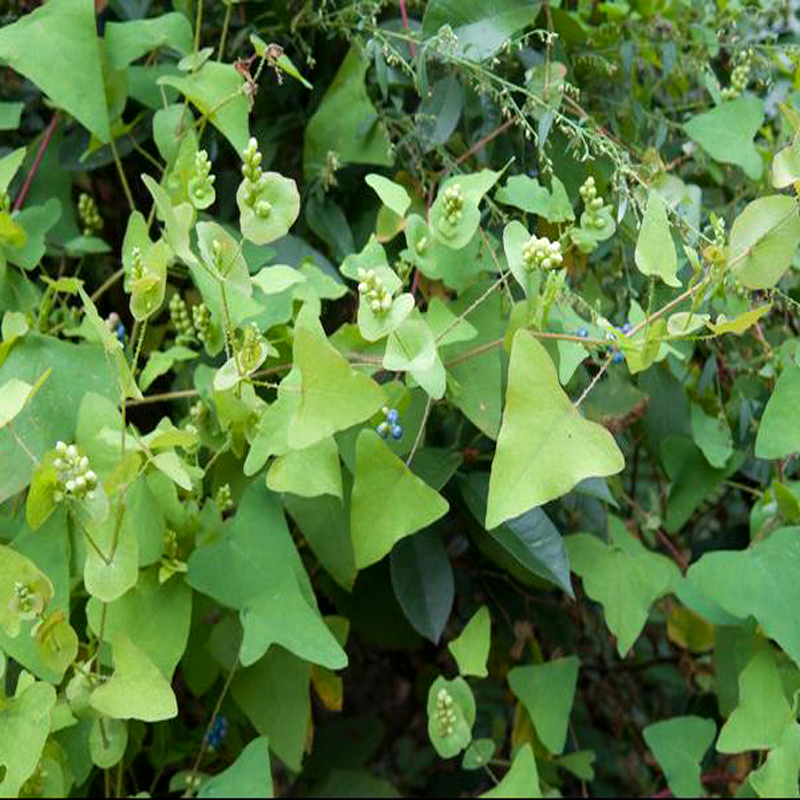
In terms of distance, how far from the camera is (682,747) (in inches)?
36.3

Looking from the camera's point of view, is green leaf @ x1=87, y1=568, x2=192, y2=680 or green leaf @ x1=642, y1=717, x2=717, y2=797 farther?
green leaf @ x1=642, y1=717, x2=717, y2=797

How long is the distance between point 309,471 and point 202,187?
0.66 ft

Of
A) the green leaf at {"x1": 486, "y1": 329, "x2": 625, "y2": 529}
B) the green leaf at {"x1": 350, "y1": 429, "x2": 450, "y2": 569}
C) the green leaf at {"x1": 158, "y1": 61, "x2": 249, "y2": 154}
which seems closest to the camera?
the green leaf at {"x1": 486, "y1": 329, "x2": 625, "y2": 529}

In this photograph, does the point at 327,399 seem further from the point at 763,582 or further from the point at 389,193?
the point at 763,582

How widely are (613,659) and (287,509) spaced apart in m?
0.65

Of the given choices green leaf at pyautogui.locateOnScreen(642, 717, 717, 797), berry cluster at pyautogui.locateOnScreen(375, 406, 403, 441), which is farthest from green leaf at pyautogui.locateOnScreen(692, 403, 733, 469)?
berry cluster at pyautogui.locateOnScreen(375, 406, 403, 441)

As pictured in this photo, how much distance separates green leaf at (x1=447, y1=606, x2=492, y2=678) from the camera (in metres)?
0.84

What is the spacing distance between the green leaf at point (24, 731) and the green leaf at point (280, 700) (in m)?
0.20

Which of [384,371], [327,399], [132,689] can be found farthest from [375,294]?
[132,689]

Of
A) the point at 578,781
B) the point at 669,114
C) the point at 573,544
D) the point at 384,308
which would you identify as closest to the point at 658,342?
the point at 384,308

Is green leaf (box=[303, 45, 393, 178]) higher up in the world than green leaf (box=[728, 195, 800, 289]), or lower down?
lower down

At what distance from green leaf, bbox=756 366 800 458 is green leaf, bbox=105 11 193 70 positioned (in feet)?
1.67

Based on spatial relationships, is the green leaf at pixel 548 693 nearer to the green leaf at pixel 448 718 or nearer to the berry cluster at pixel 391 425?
the green leaf at pixel 448 718

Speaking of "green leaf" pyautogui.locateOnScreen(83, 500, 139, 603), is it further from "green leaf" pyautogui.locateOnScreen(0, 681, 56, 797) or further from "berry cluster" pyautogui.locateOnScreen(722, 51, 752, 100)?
"berry cluster" pyautogui.locateOnScreen(722, 51, 752, 100)
